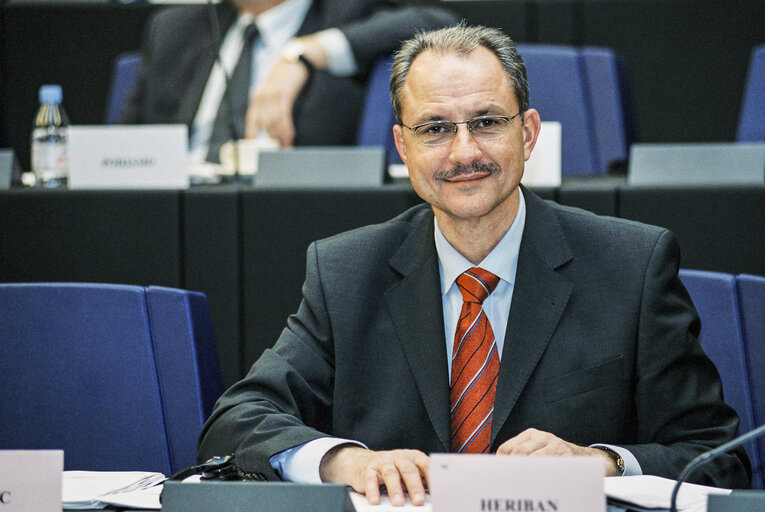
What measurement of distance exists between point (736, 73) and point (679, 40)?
0.25 meters

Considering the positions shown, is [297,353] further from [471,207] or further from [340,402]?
[471,207]

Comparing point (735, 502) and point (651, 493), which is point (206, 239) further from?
point (735, 502)

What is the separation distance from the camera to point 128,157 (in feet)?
8.14

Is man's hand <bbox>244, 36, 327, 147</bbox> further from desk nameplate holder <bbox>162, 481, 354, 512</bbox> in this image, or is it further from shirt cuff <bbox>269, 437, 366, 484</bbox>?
desk nameplate holder <bbox>162, 481, 354, 512</bbox>

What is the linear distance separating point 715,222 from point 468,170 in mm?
934

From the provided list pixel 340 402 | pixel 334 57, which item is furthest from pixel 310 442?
pixel 334 57

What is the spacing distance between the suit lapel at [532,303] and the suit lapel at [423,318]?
3.5 inches

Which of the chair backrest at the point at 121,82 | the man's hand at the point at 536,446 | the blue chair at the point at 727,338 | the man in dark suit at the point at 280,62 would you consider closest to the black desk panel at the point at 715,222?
the blue chair at the point at 727,338

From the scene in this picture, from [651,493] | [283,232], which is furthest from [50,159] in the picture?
[651,493]

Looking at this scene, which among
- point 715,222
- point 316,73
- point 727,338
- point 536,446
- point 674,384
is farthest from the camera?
point 316,73

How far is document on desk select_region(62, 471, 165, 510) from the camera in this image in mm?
1217

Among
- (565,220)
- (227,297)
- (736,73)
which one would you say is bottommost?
(227,297)

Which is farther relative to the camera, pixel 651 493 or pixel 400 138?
pixel 400 138

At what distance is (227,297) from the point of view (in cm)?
241
